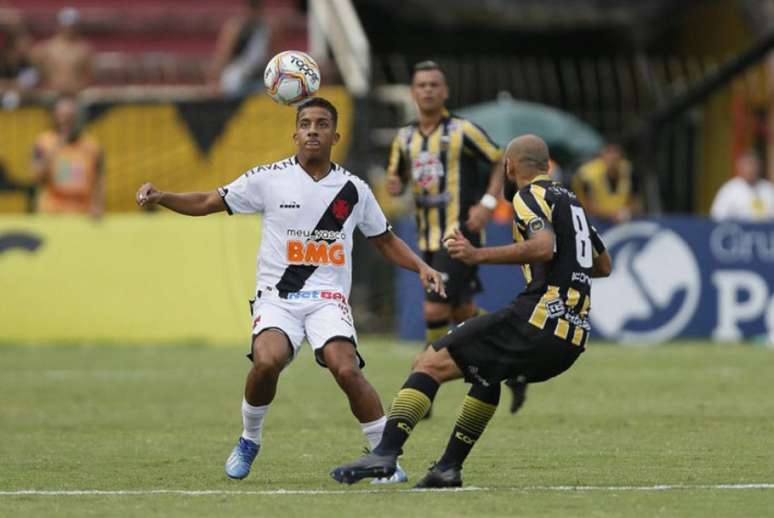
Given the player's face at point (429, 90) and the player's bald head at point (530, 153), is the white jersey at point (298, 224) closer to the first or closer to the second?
the player's bald head at point (530, 153)

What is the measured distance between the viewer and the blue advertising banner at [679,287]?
19453mm

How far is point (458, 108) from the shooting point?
76.6ft

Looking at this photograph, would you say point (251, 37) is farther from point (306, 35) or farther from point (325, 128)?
point (325, 128)

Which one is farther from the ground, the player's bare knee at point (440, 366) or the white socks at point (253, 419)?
the player's bare knee at point (440, 366)

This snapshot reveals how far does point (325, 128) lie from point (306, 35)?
15.5m

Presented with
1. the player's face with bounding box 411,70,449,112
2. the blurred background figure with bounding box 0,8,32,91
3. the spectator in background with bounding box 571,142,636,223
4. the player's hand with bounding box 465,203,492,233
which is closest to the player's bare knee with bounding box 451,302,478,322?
the player's hand with bounding box 465,203,492,233

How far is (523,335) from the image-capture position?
855cm

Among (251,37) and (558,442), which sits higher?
(251,37)

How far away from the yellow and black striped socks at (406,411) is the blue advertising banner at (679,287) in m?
10.7

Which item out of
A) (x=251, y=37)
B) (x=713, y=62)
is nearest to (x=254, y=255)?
(x=251, y=37)

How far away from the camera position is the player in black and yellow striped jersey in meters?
8.55


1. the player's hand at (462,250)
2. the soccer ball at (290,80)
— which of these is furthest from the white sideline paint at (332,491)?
the soccer ball at (290,80)

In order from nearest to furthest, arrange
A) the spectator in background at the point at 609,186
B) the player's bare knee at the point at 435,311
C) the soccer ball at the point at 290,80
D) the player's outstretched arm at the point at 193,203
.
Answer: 1. the player's outstretched arm at the point at 193,203
2. the soccer ball at the point at 290,80
3. the player's bare knee at the point at 435,311
4. the spectator in background at the point at 609,186

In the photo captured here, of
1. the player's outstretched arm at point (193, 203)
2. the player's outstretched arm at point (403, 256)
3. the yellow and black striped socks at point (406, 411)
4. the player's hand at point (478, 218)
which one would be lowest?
the yellow and black striped socks at point (406, 411)
